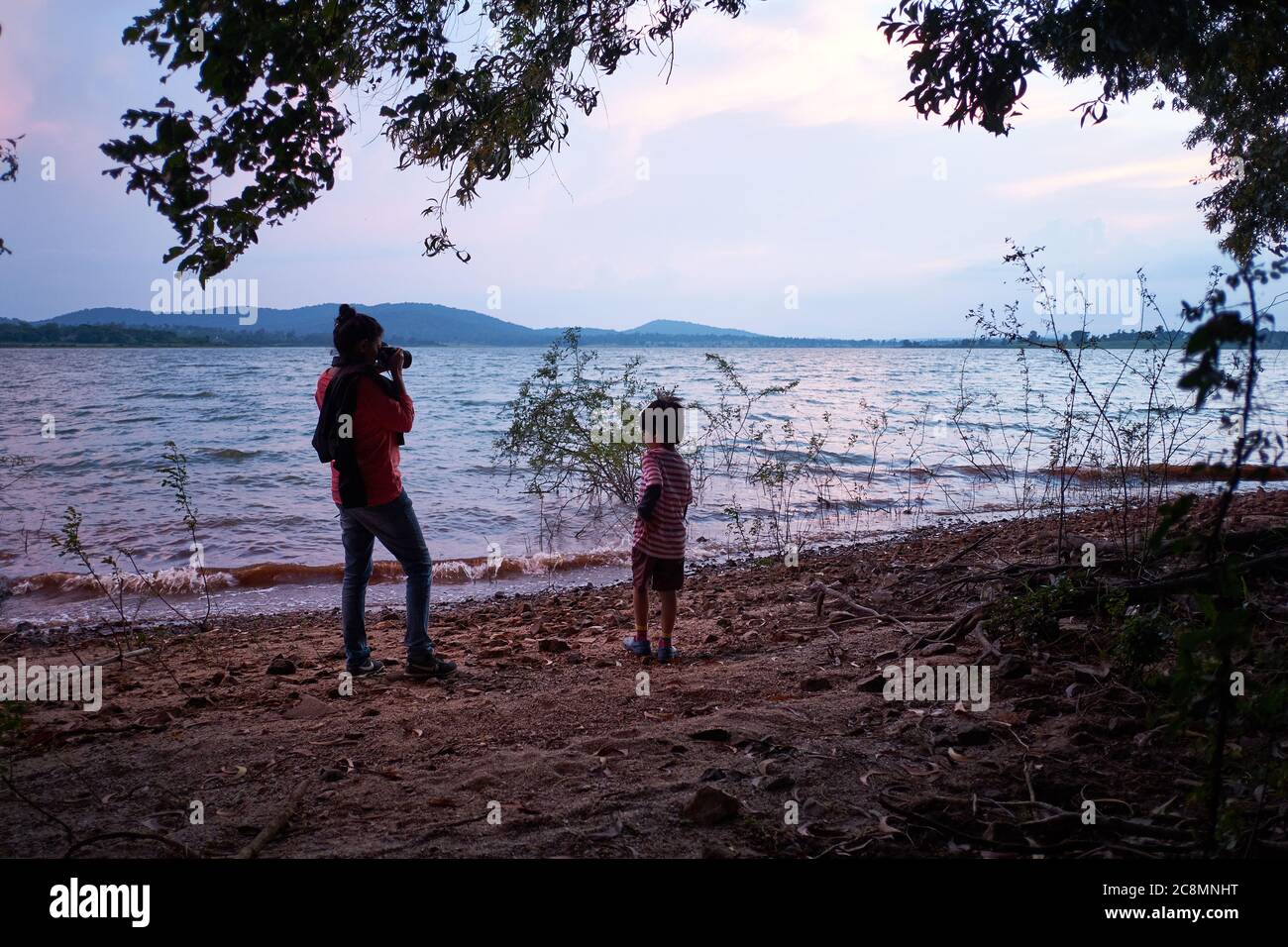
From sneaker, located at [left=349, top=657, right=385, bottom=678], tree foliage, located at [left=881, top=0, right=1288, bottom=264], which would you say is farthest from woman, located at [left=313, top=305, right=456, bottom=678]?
tree foliage, located at [left=881, top=0, right=1288, bottom=264]

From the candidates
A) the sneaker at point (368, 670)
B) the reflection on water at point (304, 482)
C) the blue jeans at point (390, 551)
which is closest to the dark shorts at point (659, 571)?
the blue jeans at point (390, 551)

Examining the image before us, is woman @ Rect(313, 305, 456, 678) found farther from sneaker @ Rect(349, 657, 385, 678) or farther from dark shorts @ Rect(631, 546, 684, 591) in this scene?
dark shorts @ Rect(631, 546, 684, 591)

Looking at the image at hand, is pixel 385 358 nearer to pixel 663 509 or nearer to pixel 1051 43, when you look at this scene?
pixel 663 509

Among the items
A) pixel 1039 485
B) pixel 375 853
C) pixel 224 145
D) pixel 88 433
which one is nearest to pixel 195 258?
pixel 224 145

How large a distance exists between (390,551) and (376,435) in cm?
73

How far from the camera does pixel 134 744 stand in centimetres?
431

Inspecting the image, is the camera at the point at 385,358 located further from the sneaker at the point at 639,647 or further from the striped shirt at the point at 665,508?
the sneaker at the point at 639,647

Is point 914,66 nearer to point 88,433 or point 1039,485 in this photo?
point 1039,485

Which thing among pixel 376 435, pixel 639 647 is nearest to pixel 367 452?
pixel 376 435

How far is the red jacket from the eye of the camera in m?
5.32

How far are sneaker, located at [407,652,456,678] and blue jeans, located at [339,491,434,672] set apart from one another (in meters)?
0.03

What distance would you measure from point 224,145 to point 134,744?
2915 millimetres

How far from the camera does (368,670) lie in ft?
19.0

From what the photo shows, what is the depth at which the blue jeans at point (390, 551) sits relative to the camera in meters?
5.45
